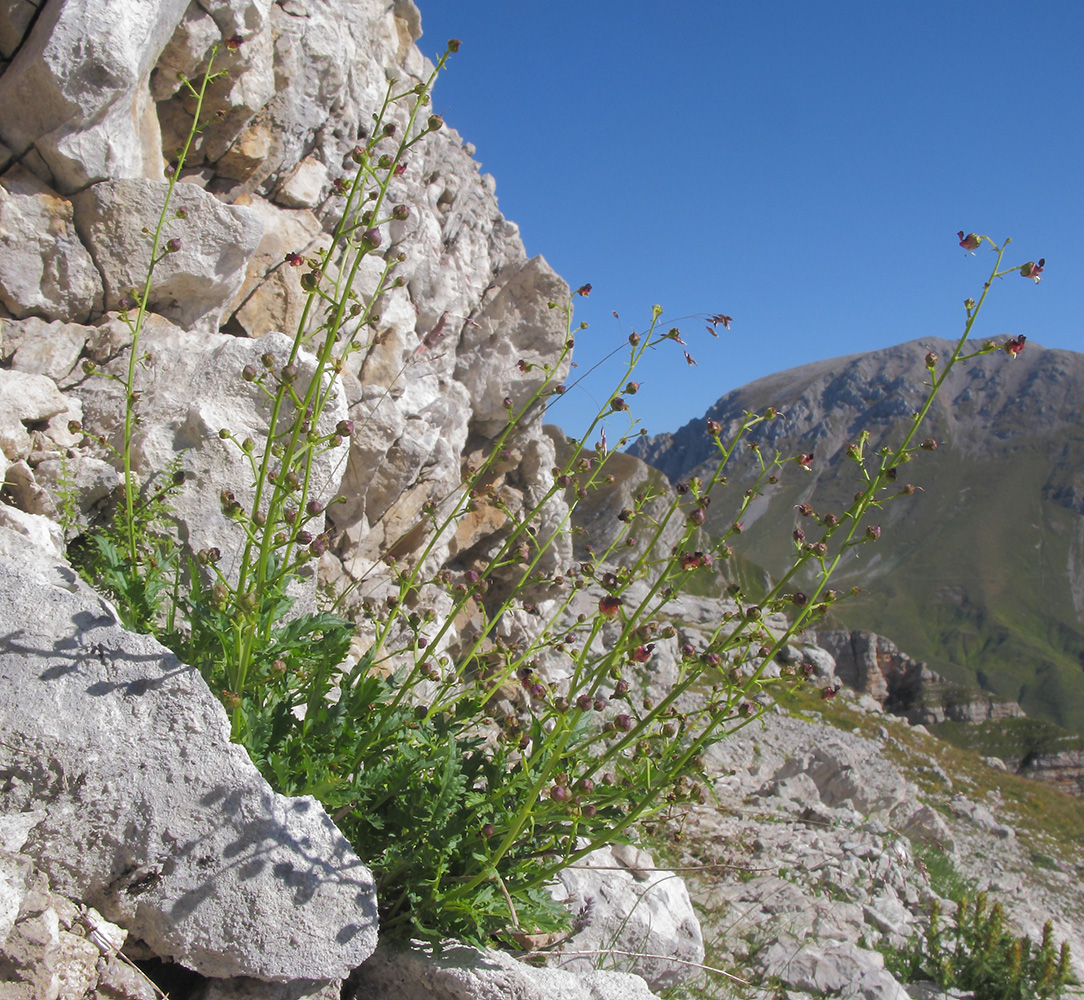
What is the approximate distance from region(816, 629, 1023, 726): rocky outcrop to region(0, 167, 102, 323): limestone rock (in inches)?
2652

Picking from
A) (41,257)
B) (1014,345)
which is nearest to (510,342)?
(41,257)

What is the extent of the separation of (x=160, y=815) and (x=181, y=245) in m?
5.70

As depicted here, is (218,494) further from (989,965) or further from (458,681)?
(989,965)

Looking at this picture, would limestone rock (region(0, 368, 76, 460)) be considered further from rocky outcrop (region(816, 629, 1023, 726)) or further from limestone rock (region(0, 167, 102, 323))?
rocky outcrop (region(816, 629, 1023, 726))

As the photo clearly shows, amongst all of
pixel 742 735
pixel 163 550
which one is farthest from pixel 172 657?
pixel 742 735

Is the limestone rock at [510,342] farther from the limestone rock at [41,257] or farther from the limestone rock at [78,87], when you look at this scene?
the limestone rock at [41,257]

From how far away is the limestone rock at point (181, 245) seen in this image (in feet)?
22.3

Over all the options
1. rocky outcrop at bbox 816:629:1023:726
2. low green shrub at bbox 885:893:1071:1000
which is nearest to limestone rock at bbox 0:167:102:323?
low green shrub at bbox 885:893:1071:1000

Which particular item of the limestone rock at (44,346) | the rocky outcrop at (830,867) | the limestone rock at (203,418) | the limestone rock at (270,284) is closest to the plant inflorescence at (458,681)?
the rocky outcrop at (830,867)

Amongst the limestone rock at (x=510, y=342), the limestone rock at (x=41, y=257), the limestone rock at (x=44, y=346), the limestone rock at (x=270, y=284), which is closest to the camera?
the limestone rock at (x=44, y=346)

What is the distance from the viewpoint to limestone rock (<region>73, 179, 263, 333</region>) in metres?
6.79

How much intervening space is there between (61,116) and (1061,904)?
23983 millimetres

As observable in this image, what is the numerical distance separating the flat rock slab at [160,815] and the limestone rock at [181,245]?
182 inches

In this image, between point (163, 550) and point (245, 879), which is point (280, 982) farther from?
point (163, 550)
